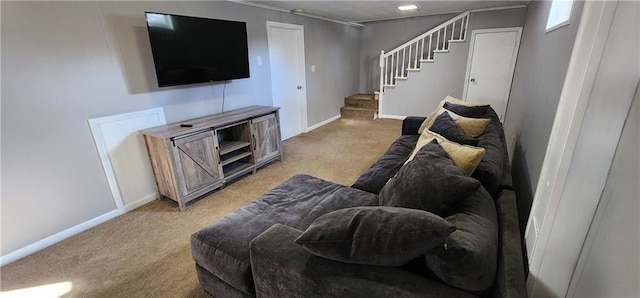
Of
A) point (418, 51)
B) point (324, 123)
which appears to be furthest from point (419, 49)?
point (324, 123)

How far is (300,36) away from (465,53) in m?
3.14

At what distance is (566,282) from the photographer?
0.95 meters

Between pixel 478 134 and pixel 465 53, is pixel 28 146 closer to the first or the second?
pixel 478 134

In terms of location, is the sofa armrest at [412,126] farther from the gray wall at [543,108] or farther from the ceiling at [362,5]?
the ceiling at [362,5]

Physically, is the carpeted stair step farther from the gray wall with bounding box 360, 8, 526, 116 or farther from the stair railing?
the stair railing

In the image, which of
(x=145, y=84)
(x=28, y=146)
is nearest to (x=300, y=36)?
(x=145, y=84)

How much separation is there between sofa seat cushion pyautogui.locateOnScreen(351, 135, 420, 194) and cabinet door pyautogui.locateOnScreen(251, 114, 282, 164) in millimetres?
1530

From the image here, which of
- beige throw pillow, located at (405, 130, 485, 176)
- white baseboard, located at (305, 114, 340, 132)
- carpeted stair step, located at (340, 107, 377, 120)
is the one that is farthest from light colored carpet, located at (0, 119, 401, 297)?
carpeted stair step, located at (340, 107, 377, 120)

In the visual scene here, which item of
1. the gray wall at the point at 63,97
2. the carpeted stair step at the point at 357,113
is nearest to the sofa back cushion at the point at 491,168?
the gray wall at the point at 63,97

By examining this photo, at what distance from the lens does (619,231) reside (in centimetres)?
75

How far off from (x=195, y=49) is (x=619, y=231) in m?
3.11

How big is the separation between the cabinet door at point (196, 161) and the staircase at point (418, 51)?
13.8 feet

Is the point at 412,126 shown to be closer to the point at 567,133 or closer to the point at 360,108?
the point at 567,133

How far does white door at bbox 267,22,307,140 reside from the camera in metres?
4.12
